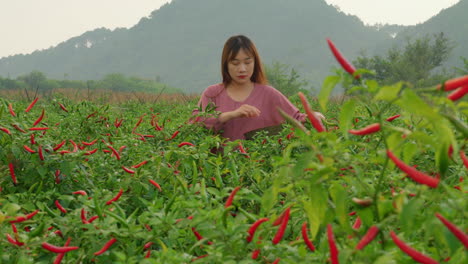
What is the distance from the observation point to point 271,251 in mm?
1356

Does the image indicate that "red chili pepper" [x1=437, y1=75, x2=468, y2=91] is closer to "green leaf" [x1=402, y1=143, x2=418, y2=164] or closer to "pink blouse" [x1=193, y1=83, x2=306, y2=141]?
"green leaf" [x1=402, y1=143, x2=418, y2=164]

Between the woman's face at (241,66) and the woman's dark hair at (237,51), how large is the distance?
0.04 metres

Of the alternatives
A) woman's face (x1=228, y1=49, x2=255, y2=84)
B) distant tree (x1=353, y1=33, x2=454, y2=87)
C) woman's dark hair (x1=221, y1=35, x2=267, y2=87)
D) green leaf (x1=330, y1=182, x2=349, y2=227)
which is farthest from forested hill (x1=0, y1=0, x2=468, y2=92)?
green leaf (x1=330, y1=182, x2=349, y2=227)

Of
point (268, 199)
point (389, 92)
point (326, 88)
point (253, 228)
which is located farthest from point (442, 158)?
point (253, 228)

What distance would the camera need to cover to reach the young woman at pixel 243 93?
4.71 m

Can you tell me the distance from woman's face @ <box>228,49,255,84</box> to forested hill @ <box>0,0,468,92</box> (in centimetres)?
14498

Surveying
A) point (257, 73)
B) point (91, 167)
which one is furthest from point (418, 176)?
point (257, 73)

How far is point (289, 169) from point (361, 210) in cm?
20

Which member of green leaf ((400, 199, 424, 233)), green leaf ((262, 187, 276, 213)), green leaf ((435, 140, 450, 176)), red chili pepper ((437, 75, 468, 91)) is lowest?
green leaf ((262, 187, 276, 213))

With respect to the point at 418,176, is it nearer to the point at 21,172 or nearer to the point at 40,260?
the point at 40,260

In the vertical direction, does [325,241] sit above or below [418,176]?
below

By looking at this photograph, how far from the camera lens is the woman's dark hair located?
473 centimetres

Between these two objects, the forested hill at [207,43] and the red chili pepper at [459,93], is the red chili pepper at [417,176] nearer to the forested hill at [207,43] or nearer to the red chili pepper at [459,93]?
the red chili pepper at [459,93]

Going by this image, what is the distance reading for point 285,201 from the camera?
1779 millimetres
